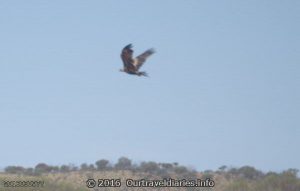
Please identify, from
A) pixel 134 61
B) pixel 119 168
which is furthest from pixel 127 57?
pixel 119 168

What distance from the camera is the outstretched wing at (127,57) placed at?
38969mm

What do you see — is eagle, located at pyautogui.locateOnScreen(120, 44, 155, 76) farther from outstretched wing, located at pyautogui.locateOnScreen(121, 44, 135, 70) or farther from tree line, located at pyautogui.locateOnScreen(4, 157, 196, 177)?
tree line, located at pyautogui.locateOnScreen(4, 157, 196, 177)

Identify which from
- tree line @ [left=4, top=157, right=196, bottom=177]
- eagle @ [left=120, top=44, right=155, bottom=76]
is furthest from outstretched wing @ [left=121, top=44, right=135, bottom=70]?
tree line @ [left=4, top=157, right=196, bottom=177]

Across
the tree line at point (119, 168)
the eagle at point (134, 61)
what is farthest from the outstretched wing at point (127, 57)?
the tree line at point (119, 168)

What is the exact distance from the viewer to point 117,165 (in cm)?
8519

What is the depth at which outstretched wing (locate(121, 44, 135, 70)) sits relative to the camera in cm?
3897

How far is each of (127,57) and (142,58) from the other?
3.10 ft

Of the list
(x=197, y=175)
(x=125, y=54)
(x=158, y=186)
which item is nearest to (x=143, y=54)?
(x=125, y=54)

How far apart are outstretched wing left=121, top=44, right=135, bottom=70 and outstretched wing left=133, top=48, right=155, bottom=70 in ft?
0.73

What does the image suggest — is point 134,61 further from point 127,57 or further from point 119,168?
point 119,168

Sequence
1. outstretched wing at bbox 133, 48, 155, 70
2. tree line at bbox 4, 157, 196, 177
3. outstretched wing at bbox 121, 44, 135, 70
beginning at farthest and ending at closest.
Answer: tree line at bbox 4, 157, 196, 177
outstretched wing at bbox 133, 48, 155, 70
outstretched wing at bbox 121, 44, 135, 70

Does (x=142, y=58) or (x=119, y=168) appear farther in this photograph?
(x=119, y=168)

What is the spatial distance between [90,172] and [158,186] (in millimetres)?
12056

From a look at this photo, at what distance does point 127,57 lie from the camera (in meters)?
39.8
